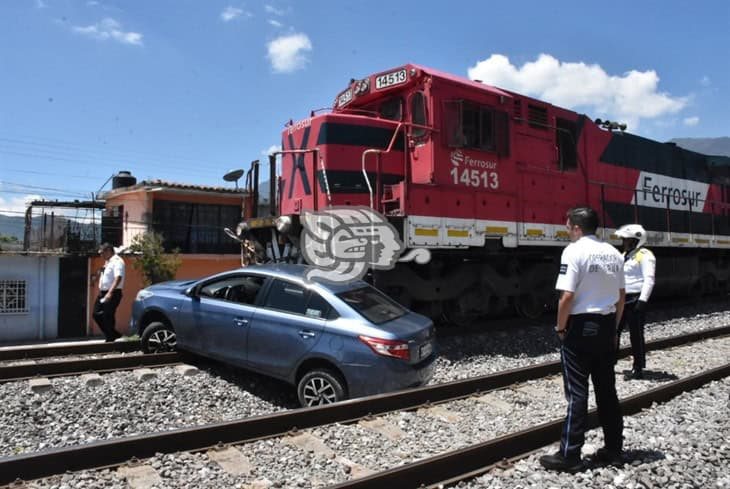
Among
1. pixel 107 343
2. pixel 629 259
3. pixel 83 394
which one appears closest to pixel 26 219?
pixel 107 343

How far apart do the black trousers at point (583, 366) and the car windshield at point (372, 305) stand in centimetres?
215

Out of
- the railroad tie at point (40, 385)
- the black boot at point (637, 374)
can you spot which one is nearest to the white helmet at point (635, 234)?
the black boot at point (637, 374)

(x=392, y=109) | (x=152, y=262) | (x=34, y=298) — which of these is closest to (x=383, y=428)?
(x=392, y=109)

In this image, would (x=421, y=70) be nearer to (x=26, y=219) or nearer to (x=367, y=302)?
(x=367, y=302)

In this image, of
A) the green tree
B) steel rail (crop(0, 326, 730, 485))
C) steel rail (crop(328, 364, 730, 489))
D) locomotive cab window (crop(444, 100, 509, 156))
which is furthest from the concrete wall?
steel rail (crop(328, 364, 730, 489))

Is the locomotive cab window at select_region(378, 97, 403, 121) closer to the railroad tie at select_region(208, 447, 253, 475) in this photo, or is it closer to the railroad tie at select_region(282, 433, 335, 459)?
the railroad tie at select_region(282, 433, 335, 459)

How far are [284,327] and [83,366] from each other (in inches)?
118

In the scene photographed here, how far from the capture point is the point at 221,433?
423cm

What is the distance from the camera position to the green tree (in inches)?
535

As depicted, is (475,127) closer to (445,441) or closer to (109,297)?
(445,441)

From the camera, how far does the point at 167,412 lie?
17.6 feet

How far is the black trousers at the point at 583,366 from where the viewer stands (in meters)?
3.83

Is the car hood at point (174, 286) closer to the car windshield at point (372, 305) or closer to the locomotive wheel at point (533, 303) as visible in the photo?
the car windshield at point (372, 305)

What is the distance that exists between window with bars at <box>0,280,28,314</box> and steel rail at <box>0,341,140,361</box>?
17.7ft
